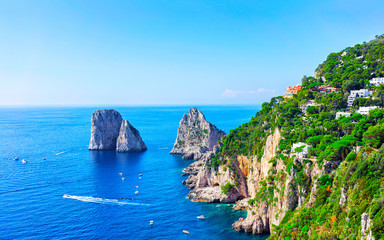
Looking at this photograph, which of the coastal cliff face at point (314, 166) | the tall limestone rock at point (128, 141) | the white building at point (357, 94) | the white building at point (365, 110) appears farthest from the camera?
the tall limestone rock at point (128, 141)

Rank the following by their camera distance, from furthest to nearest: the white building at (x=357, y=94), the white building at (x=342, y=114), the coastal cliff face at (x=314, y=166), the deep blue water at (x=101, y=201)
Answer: the white building at (x=357, y=94) → the deep blue water at (x=101, y=201) → the white building at (x=342, y=114) → the coastal cliff face at (x=314, y=166)

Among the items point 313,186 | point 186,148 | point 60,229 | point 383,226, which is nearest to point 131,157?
point 186,148

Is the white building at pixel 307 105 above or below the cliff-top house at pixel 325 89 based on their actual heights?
below

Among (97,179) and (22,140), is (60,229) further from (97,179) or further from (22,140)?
(22,140)

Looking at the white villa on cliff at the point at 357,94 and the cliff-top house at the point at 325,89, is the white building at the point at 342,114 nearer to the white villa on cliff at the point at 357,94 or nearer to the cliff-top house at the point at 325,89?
the white villa on cliff at the point at 357,94

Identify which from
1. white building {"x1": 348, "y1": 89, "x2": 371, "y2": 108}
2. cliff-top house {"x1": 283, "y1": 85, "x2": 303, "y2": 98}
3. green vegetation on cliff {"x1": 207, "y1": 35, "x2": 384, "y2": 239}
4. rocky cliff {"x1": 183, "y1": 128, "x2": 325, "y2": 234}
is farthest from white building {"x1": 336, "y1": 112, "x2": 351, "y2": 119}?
cliff-top house {"x1": 283, "y1": 85, "x2": 303, "y2": 98}

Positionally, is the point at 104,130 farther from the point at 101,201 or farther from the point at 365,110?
the point at 365,110

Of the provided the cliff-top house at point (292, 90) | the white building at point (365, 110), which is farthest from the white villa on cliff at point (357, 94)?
the cliff-top house at point (292, 90)
